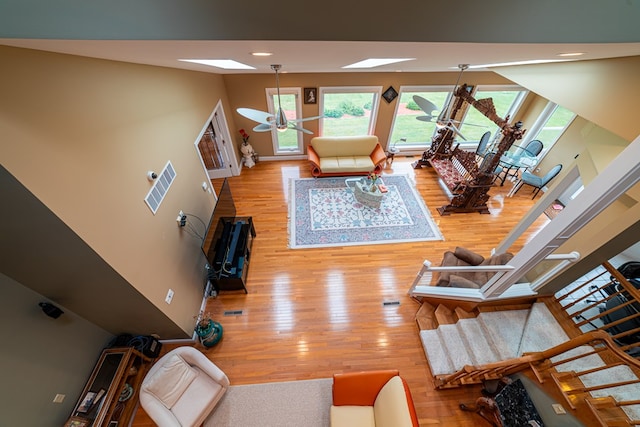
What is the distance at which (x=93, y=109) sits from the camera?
6.88ft

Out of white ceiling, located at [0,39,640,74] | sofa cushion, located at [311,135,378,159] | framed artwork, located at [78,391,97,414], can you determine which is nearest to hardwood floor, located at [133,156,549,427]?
framed artwork, located at [78,391,97,414]

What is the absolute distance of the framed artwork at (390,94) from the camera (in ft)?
19.9

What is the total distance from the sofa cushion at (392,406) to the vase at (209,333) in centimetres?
223

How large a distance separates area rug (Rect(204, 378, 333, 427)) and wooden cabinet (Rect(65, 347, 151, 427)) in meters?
0.98

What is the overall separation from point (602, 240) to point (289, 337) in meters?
3.88

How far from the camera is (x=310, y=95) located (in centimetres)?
596

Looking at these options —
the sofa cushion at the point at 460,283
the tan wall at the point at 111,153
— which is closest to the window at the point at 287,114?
the tan wall at the point at 111,153

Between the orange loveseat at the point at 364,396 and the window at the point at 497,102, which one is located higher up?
the window at the point at 497,102

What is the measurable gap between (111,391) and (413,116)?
7.98 m

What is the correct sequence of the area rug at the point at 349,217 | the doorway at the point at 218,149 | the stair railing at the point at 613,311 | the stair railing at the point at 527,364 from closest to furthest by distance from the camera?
the stair railing at the point at 527,364, the stair railing at the point at 613,311, the area rug at the point at 349,217, the doorway at the point at 218,149

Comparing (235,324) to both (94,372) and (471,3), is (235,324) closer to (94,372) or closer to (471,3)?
(94,372)

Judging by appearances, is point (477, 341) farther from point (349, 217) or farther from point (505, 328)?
point (349, 217)

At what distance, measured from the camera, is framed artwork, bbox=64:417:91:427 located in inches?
89.9

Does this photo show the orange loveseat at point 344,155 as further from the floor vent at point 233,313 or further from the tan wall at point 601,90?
the floor vent at point 233,313
